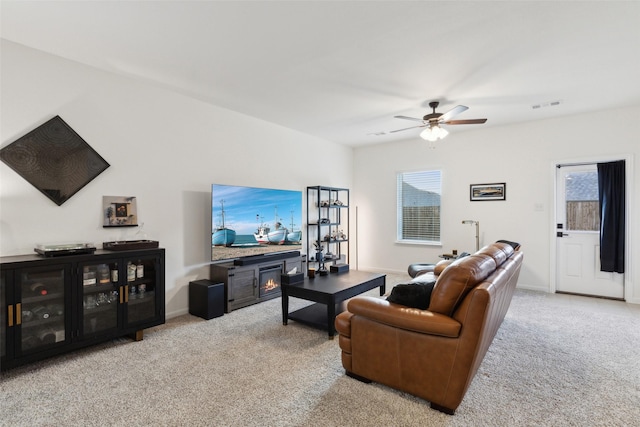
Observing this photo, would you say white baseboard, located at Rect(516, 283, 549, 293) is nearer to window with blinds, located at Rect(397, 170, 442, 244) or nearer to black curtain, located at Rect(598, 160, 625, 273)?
black curtain, located at Rect(598, 160, 625, 273)

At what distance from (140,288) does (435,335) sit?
282 cm

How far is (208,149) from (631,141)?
18.9 feet

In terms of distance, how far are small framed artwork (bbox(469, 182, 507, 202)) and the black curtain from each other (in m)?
1.24

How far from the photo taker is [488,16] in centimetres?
232

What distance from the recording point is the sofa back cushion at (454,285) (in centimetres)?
194

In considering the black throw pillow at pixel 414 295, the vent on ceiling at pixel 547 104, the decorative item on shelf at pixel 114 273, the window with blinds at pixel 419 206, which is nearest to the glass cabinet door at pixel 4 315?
the decorative item on shelf at pixel 114 273

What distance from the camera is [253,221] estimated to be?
446 centimetres

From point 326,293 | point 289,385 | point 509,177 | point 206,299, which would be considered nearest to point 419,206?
point 509,177

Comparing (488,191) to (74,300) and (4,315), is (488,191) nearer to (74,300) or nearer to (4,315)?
(74,300)

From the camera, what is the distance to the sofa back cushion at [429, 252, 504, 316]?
1.94 metres

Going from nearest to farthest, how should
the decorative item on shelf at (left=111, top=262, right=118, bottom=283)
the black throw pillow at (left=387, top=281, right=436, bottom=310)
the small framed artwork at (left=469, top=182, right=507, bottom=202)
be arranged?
the black throw pillow at (left=387, top=281, right=436, bottom=310) → the decorative item on shelf at (left=111, top=262, right=118, bottom=283) → the small framed artwork at (left=469, top=182, right=507, bottom=202)

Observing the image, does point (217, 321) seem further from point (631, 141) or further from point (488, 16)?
point (631, 141)

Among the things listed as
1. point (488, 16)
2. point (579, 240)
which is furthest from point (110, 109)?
point (579, 240)

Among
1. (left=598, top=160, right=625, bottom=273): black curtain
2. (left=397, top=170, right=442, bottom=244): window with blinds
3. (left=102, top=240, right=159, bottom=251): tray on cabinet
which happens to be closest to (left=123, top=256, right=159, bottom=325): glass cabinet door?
(left=102, top=240, right=159, bottom=251): tray on cabinet
